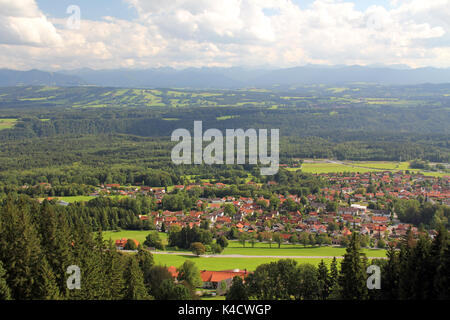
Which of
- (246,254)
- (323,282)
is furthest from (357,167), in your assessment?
(323,282)

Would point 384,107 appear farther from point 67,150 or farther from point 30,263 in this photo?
point 30,263

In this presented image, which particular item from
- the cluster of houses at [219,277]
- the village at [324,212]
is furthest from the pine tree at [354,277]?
the village at [324,212]

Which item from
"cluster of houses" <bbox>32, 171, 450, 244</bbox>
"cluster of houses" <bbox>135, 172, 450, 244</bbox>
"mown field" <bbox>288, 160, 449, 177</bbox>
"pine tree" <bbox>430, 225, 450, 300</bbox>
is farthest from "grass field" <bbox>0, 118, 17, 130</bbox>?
"pine tree" <bbox>430, 225, 450, 300</bbox>

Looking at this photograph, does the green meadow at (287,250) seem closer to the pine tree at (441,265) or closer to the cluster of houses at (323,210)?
the cluster of houses at (323,210)

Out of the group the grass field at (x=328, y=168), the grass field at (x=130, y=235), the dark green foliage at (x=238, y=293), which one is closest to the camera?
the dark green foliage at (x=238, y=293)

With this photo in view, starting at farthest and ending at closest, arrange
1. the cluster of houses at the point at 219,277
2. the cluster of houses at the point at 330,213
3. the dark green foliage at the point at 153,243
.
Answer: the cluster of houses at the point at 330,213 < the dark green foliage at the point at 153,243 < the cluster of houses at the point at 219,277

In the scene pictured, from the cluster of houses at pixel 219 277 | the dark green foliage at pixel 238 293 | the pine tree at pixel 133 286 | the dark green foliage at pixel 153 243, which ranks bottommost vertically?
the dark green foliage at pixel 153 243

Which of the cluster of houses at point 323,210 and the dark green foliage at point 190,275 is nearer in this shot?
the dark green foliage at point 190,275

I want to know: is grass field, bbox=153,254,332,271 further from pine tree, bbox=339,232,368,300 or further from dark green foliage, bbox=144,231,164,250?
pine tree, bbox=339,232,368,300
